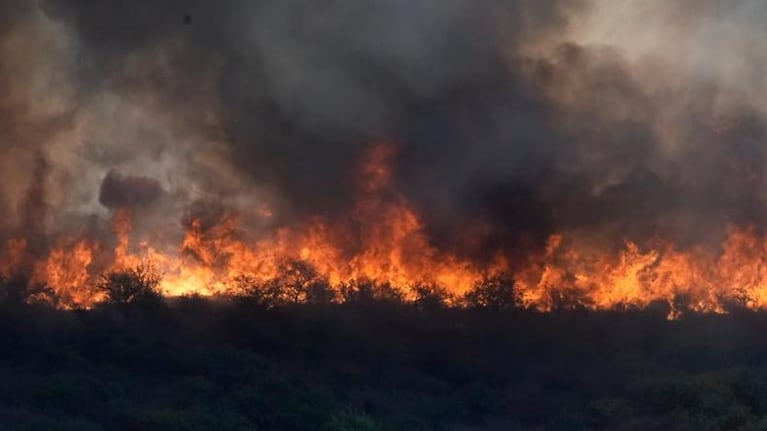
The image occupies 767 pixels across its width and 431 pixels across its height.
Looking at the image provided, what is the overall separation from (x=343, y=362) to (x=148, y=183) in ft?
36.7

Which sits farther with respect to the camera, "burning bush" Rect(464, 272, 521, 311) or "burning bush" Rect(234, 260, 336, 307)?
"burning bush" Rect(464, 272, 521, 311)

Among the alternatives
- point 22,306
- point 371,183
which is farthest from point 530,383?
point 22,306

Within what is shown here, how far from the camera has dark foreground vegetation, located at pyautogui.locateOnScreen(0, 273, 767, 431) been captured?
755 inches

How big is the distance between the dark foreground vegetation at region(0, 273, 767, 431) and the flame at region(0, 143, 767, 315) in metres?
0.96

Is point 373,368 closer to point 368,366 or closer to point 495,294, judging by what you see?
point 368,366

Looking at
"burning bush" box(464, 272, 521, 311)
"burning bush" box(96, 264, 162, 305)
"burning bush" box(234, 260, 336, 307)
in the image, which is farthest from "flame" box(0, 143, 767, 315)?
"burning bush" box(96, 264, 162, 305)

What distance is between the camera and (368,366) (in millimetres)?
25625

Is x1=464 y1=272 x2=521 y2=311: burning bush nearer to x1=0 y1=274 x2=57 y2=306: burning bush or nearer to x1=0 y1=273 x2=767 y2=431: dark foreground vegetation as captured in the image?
x1=0 y1=273 x2=767 y2=431: dark foreground vegetation

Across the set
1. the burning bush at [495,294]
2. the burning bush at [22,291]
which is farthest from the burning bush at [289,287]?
the burning bush at [22,291]

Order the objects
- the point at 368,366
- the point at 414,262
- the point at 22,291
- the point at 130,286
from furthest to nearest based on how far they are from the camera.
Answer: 1. the point at 414,262
2. the point at 130,286
3. the point at 22,291
4. the point at 368,366

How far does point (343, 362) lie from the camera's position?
2569cm

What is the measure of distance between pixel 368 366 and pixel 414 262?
246 inches

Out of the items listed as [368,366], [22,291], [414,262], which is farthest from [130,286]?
[414,262]

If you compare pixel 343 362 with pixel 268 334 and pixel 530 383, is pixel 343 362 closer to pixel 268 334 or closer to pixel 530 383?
pixel 268 334
